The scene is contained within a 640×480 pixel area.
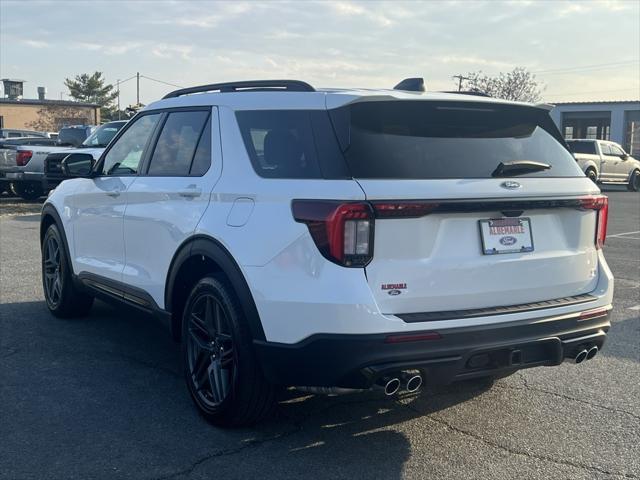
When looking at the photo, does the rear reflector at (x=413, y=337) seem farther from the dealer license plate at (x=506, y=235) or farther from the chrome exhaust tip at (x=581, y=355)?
the chrome exhaust tip at (x=581, y=355)

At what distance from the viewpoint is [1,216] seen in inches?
634

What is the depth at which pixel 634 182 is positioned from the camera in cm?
3019

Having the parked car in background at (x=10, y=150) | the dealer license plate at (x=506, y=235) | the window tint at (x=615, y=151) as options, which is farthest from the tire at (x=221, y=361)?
the window tint at (x=615, y=151)

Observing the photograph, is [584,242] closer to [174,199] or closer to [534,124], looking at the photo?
[534,124]

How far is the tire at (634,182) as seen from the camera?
98.3 feet

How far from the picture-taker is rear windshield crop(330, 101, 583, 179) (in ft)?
12.3

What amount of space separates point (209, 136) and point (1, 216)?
1291cm

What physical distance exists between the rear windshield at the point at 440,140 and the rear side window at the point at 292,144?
7 centimetres

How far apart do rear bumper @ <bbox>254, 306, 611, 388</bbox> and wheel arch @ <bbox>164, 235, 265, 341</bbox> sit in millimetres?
183

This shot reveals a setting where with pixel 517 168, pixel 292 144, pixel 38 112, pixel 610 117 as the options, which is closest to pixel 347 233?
pixel 292 144

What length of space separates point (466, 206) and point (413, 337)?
2.26 feet

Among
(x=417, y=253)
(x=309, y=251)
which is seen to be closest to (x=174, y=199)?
(x=309, y=251)

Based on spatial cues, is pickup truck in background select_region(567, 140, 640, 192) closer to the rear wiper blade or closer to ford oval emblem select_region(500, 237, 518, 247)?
the rear wiper blade

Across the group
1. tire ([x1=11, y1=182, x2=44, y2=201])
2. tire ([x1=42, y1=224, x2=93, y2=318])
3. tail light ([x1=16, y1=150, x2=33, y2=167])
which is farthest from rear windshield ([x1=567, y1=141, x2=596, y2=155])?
tire ([x1=42, y1=224, x2=93, y2=318])
